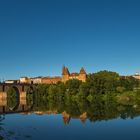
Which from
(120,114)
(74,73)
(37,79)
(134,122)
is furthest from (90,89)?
(37,79)

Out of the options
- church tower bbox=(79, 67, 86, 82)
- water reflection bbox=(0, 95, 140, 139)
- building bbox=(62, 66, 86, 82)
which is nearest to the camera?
water reflection bbox=(0, 95, 140, 139)

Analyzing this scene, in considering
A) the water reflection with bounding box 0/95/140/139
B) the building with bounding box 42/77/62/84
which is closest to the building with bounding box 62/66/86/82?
the building with bounding box 42/77/62/84

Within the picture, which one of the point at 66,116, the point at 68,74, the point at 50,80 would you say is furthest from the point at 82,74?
the point at 66,116

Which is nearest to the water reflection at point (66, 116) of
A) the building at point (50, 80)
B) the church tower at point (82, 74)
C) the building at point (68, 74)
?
the church tower at point (82, 74)

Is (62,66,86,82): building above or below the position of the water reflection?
above

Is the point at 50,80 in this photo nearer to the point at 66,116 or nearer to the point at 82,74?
the point at 82,74

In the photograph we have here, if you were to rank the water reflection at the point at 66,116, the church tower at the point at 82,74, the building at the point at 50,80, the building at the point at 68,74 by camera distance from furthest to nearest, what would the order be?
the building at the point at 50,80, the building at the point at 68,74, the church tower at the point at 82,74, the water reflection at the point at 66,116

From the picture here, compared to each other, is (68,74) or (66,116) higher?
(68,74)

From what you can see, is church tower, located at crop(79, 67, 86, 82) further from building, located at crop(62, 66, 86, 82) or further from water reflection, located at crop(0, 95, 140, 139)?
water reflection, located at crop(0, 95, 140, 139)

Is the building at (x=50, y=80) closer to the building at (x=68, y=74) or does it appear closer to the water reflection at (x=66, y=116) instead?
the building at (x=68, y=74)

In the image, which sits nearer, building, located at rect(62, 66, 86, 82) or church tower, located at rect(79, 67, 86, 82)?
church tower, located at rect(79, 67, 86, 82)

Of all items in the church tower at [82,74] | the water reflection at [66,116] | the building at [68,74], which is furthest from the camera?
the building at [68,74]

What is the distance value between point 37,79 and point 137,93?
114 metres

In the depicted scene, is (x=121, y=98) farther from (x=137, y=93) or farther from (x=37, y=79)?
(x=37, y=79)
